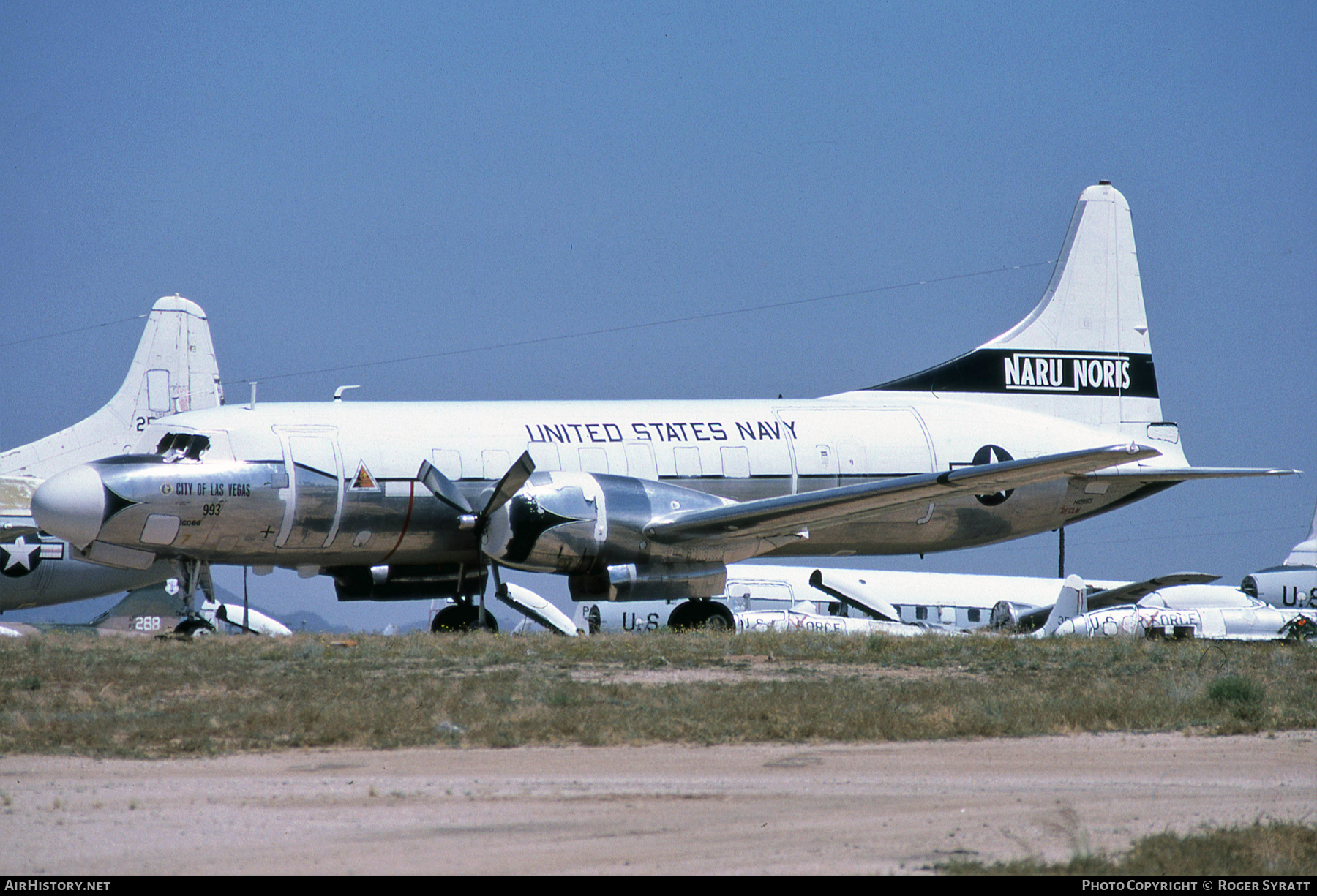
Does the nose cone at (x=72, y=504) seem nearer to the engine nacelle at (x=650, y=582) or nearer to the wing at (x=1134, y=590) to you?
the engine nacelle at (x=650, y=582)

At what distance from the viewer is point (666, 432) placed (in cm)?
2197

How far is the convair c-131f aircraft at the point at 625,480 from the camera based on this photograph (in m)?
19.0

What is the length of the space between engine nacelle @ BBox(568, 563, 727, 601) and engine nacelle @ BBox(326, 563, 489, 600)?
7.55ft

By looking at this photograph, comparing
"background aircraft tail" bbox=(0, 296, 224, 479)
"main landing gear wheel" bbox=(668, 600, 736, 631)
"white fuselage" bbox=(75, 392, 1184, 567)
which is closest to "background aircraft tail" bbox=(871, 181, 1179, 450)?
"white fuselage" bbox=(75, 392, 1184, 567)

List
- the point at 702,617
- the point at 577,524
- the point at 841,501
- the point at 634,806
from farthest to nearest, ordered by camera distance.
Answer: the point at 702,617, the point at 841,501, the point at 577,524, the point at 634,806

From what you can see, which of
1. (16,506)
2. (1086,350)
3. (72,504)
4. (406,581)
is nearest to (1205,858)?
(72,504)

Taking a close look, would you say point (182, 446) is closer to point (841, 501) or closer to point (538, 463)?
point (538, 463)

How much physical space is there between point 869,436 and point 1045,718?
11.3 meters

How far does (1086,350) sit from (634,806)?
1994cm

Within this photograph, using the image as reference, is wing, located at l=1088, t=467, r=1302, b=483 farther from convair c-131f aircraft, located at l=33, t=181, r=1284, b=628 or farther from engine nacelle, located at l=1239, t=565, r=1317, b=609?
engine nacelle, located at l=1239, t=565, r=1317, b=609

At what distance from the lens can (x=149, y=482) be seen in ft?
60.5

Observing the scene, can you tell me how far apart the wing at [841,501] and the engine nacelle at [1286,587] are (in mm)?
27617

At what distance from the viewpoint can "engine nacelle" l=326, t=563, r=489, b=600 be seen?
21.7 meters

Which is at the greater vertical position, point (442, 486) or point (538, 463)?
point (538, 463)
